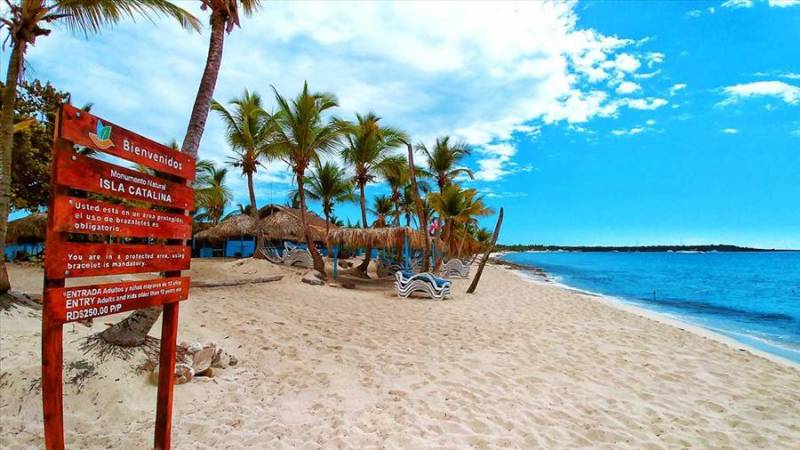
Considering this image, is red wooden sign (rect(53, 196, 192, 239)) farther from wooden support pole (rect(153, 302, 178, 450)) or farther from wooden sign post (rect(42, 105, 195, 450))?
wooden support pole (rect(153, 302, 178, 450))

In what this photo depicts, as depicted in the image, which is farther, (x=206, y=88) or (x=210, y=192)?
(x=210, y=192)

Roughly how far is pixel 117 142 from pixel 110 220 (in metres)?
0.47

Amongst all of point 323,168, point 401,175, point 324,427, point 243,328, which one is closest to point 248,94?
point 323,168

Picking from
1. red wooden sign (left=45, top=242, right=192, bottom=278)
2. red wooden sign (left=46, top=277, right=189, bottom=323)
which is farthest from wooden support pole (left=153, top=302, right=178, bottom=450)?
red wooden sign (left=45, top=242, right=192, bottom=278)

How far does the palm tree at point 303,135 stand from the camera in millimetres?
13828

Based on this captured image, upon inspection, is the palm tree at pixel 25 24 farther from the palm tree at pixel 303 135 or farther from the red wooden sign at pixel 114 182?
the palm tree at pixel 303 135

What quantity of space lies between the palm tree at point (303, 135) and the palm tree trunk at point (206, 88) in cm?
888

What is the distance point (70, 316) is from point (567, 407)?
4102mm

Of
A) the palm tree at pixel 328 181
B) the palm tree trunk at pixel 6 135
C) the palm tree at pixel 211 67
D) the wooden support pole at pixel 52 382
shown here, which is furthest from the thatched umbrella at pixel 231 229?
the wooden support pole at pixel 52 382

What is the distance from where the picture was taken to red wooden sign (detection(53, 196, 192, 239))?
2.05 m

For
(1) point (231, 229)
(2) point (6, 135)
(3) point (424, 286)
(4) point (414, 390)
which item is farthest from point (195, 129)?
(1) point (231, 229)

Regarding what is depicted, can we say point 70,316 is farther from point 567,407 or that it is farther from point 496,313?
point 496,313

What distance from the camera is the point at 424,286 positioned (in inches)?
430

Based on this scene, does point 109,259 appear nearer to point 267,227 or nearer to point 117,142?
point 117,142
